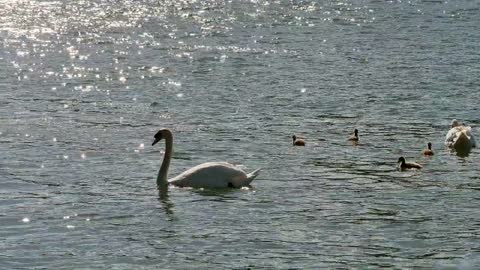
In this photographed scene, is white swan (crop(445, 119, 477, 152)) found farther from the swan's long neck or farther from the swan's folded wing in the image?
the swan's long neck

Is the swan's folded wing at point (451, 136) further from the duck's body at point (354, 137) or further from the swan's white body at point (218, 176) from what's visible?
the swan's white body at point (218, 176)

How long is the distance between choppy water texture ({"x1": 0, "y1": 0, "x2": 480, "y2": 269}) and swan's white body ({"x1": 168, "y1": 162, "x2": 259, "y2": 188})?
0.17m

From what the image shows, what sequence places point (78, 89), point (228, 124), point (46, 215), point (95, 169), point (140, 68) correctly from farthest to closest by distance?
point (140, 68) → point (78, 89) → point (228, 124) → point (95, 169) → point (46, 215)

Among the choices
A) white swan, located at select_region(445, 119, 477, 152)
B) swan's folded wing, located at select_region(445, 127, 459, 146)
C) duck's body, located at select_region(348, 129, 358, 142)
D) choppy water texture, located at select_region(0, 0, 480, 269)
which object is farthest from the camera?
duck's body, located at select_region(348, 129, 358, 142)

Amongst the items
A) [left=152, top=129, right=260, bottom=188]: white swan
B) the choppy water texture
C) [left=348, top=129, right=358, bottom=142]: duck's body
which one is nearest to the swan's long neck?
[left=152, top=129, right=260, bottom=188]: white swan

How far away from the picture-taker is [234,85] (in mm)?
25500

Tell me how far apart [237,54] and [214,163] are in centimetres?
1432

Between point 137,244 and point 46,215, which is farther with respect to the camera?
point 46,215

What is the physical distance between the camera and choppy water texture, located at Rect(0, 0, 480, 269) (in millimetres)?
13242

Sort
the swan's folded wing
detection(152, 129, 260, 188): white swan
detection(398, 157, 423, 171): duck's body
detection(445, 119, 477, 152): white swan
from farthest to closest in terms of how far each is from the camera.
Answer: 1. the swan's folded wing
2. detection(445, 119, 477, 152): white swan
3. detection(398, 157, 423, 171): duck's body
4. detection(152, 129, 260, 188): white swan

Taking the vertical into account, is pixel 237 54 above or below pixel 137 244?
above

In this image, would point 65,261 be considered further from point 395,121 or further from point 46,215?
point 395,121


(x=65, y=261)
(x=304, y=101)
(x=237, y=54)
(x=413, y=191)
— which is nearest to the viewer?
(x=65, y=261)

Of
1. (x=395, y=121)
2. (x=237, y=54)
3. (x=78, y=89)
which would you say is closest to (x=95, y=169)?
(x=395, y=121)
